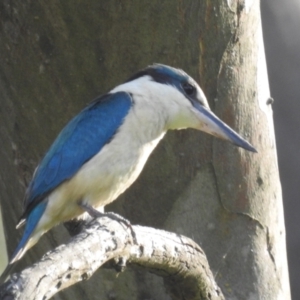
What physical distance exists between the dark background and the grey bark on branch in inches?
55.1

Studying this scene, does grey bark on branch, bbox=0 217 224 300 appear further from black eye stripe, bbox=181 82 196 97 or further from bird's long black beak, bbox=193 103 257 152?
black eye stripe, bbox=181 82 196 97

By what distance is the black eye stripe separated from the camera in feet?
11.5

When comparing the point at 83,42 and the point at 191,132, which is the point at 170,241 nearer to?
the point at 191,132

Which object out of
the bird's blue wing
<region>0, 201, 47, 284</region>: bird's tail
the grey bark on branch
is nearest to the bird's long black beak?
the bird's blue wing

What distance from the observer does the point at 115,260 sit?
287 centimetres

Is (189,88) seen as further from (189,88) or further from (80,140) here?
(80,140)

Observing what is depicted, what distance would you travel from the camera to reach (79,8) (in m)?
3.75

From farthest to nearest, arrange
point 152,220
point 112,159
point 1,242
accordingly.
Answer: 1. point 1,242
2. point 152,220
3. point 112,159

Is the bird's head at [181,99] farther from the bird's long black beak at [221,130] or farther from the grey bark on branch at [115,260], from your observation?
the grey bark on branch at [115,260]

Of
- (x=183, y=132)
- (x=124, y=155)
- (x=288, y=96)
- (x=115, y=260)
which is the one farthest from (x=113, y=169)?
(x=288, y=96)

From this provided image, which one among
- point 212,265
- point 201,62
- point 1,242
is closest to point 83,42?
point 201,62

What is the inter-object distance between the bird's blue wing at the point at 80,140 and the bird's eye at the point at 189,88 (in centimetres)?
24

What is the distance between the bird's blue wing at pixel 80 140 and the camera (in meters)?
3.55

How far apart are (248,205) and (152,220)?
41 cm
